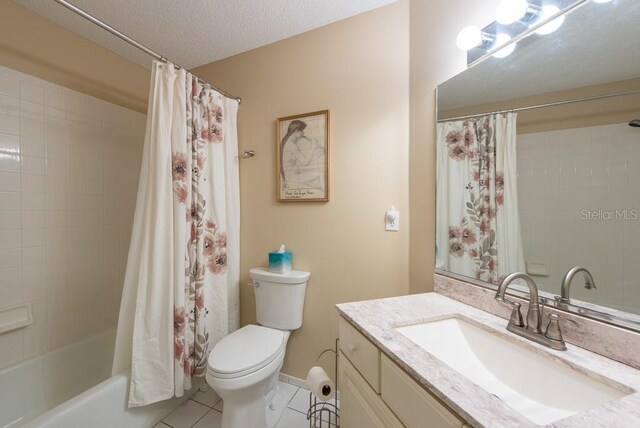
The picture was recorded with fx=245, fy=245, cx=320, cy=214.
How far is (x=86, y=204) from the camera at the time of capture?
162cm

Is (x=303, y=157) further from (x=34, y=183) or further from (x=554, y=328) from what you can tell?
(x=34, y=183)

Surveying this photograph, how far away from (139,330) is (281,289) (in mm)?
727

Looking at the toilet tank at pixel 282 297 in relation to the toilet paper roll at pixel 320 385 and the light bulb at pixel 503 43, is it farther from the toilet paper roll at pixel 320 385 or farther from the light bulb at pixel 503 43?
the light bulb at pixel 503 43

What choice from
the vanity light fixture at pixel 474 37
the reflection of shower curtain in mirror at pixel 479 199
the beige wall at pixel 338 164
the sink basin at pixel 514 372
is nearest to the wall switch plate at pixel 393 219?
the beige wall at pixel 338 164

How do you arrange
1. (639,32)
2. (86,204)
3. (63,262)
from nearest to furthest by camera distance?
(639,32), (63,262), (86,204)

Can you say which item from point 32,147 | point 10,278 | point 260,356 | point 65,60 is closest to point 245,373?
point 260,356

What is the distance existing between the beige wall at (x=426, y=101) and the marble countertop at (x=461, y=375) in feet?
0.99

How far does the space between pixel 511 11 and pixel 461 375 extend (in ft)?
4.03

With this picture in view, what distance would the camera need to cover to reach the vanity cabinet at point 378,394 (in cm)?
57

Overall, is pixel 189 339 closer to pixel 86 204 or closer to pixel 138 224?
pixel 138 224

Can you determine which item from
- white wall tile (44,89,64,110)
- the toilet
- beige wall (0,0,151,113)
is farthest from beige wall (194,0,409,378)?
white wall tile (44,89,64,110)

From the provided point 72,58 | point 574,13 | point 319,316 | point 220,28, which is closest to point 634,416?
point 574,13

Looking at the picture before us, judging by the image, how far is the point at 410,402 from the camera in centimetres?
62
